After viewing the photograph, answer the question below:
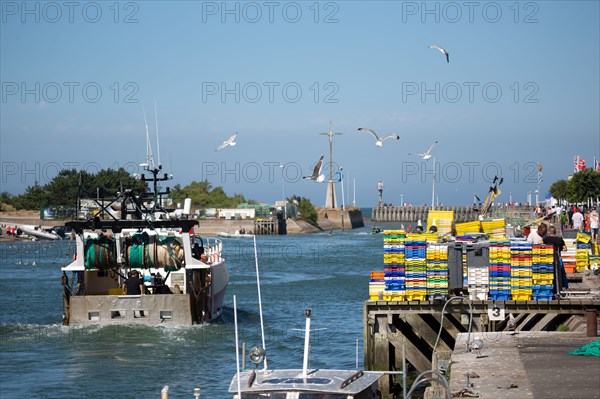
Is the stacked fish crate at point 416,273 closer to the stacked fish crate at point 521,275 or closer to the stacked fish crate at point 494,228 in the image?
the stacked fish crate at point 521,275

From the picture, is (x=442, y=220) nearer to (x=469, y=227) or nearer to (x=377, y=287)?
(x=469, y=227)

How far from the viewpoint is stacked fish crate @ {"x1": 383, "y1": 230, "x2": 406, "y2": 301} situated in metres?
22.3

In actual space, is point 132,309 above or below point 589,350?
below

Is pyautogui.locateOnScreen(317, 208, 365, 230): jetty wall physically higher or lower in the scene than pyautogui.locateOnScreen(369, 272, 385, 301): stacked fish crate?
lower

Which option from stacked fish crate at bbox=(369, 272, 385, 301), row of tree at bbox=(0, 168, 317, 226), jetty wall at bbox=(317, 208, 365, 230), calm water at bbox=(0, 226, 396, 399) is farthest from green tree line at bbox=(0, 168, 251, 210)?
stacked fish crate at bbox=(369, 272, 385, 301)

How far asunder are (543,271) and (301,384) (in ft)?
36.1

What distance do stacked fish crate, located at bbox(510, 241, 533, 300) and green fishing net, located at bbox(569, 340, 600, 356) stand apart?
538 cm

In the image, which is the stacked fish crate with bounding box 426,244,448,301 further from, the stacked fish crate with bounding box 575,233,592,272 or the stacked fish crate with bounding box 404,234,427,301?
the stacked fish crate with bounding box 575,233,592,272

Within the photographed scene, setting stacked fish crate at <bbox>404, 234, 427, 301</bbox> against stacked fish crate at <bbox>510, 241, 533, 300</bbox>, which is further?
stacked fish crate at <bbox>404, 234, 427, 301</bbox>

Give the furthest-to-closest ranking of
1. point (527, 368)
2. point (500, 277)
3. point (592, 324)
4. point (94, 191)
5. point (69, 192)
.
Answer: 1. point (69, 192)
2. point (94, 191)
3. point (500, 277)
4. point (592, 324)
5. point (527, 368)

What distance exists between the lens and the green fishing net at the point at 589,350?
53.0ft

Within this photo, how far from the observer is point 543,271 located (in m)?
21.9

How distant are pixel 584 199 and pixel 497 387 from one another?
74.5 metres
